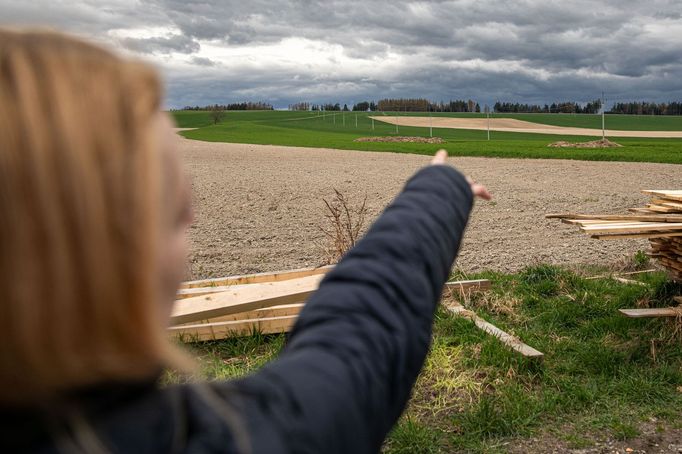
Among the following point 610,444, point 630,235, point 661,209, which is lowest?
point 610,444

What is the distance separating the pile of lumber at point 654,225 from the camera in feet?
16.1

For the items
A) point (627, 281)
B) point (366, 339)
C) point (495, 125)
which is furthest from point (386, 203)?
point (495, 125)

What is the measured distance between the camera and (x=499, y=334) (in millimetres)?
5148

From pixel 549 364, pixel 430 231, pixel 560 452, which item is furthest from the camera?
pixel 549 364

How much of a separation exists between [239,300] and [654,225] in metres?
3.25

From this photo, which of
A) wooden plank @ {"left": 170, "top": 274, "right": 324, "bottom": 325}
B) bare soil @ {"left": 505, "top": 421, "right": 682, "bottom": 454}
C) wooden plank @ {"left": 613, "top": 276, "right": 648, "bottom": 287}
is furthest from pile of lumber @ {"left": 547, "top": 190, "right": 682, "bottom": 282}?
wooden plank @ {"left": 170, "top": 274, "right": 324, "bottom": 325}

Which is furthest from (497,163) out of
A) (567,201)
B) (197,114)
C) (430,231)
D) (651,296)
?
(197,114)

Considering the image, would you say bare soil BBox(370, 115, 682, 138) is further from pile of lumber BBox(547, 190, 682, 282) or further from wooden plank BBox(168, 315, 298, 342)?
wooden plank BBox(168, 315, 298, 342)

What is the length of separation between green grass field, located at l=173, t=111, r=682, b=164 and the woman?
2899 cm

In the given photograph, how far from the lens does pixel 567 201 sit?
14422 millimetres

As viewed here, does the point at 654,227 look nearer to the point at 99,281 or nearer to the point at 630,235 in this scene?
the point at 630,235

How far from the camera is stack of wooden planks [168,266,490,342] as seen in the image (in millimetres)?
4770

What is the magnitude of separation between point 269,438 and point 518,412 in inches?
141

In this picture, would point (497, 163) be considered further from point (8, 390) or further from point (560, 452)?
point (8, 390)
